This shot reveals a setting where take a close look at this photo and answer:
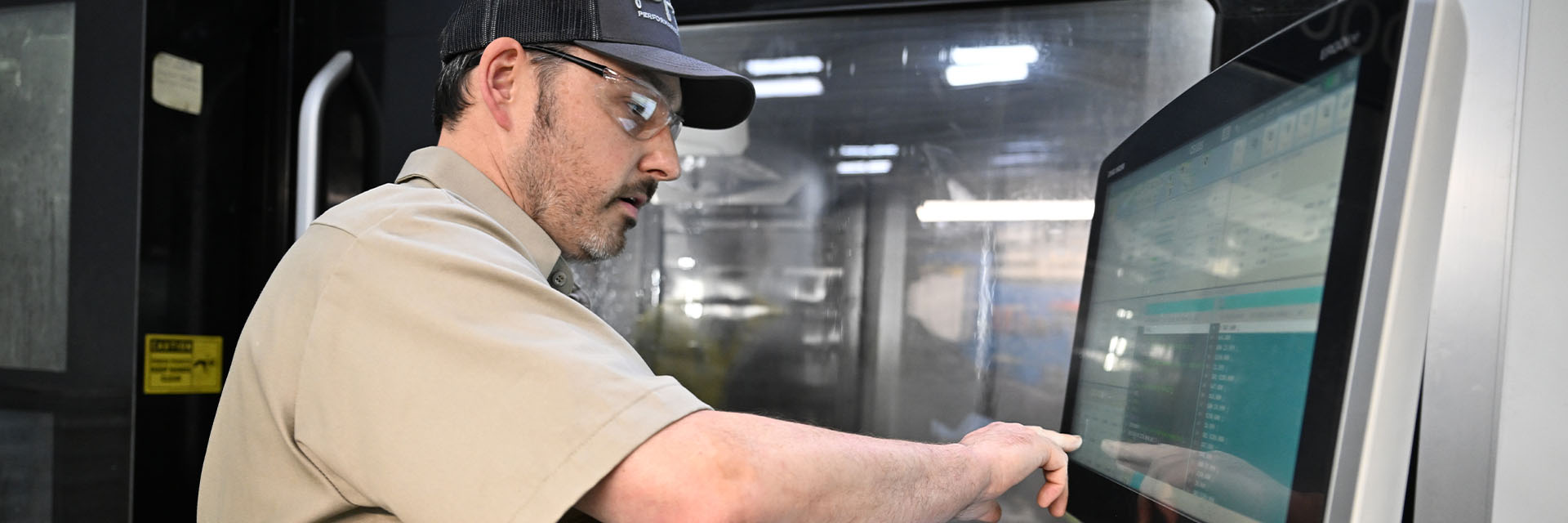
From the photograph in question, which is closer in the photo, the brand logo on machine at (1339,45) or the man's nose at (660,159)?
the brand logo on machine at (1339,45)

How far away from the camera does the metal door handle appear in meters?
1.88

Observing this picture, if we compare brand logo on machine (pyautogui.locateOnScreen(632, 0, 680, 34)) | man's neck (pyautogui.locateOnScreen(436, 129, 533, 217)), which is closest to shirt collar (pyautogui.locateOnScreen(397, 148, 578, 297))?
man's neck (pyautogui.locateOnScreen(436, 129, 533, 217))

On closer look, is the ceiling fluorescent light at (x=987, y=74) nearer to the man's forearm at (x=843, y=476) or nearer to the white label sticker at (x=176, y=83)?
the man's forearm at (x=843, y=476)

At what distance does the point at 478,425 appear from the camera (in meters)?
0.68

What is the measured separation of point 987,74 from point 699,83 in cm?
55

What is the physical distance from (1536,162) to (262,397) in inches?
42.4

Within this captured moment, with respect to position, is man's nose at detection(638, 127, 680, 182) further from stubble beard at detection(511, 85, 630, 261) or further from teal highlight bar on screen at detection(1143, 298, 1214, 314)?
teal highlight bar on screen at detection(1143, 298, 1214, 314)

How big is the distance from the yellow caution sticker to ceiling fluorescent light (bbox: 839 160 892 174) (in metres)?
1.13

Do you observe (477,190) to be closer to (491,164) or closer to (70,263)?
(491,164)

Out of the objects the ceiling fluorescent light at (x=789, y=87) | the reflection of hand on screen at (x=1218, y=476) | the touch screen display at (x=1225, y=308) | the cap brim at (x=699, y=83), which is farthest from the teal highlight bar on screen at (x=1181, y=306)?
the ceiling fluorescent light at (x=789, y=87)

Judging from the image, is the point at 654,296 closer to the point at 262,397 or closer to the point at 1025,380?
the point at 1025,380

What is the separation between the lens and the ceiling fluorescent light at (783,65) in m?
1.78

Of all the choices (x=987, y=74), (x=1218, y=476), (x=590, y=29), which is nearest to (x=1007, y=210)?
(x=987, y=74)

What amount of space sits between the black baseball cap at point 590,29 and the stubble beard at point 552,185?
68 millimetres
